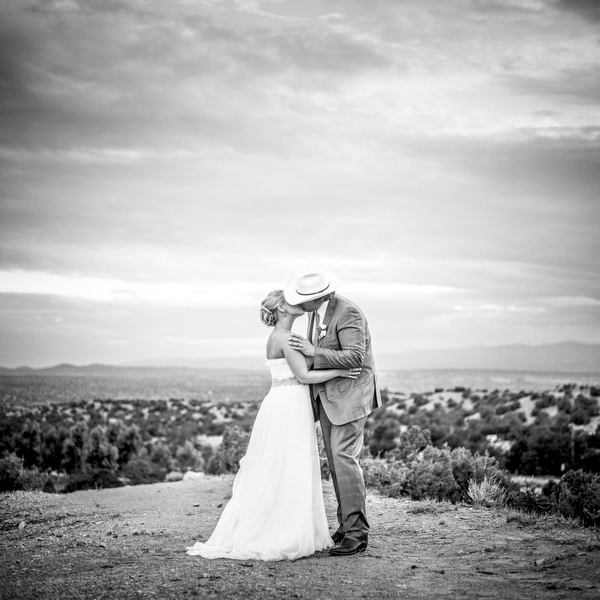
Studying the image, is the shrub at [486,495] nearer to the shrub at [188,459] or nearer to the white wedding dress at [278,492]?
the white wedding dress at [278,492]

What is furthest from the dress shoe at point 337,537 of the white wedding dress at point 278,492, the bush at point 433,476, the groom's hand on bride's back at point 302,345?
the bush at point 433,476

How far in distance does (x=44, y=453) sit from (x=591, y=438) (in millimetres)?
17494

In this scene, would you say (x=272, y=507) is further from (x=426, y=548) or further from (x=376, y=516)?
(x=376, y=516)

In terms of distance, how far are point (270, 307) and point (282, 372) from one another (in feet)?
2.27

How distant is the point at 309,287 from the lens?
695 centimetres

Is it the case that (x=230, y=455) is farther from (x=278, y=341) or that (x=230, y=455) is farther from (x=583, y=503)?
(x=278, y=341)

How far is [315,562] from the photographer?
6.59m

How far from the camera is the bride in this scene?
6.89 m

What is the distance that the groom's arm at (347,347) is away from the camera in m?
6.93

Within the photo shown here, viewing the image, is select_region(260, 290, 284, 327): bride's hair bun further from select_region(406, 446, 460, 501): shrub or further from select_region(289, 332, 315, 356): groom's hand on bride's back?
select_region(406, 446, 460, 501): shrub

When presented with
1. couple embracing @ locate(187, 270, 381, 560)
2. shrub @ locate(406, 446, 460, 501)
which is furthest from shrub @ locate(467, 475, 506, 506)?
couple embracing @ locate(187, 270, 381, 560)

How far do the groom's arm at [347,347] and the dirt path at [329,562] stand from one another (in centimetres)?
186

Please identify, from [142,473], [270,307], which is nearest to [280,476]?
[270,307]

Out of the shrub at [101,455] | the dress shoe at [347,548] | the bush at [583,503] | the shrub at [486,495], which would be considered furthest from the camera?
the shrub at [101,455]
